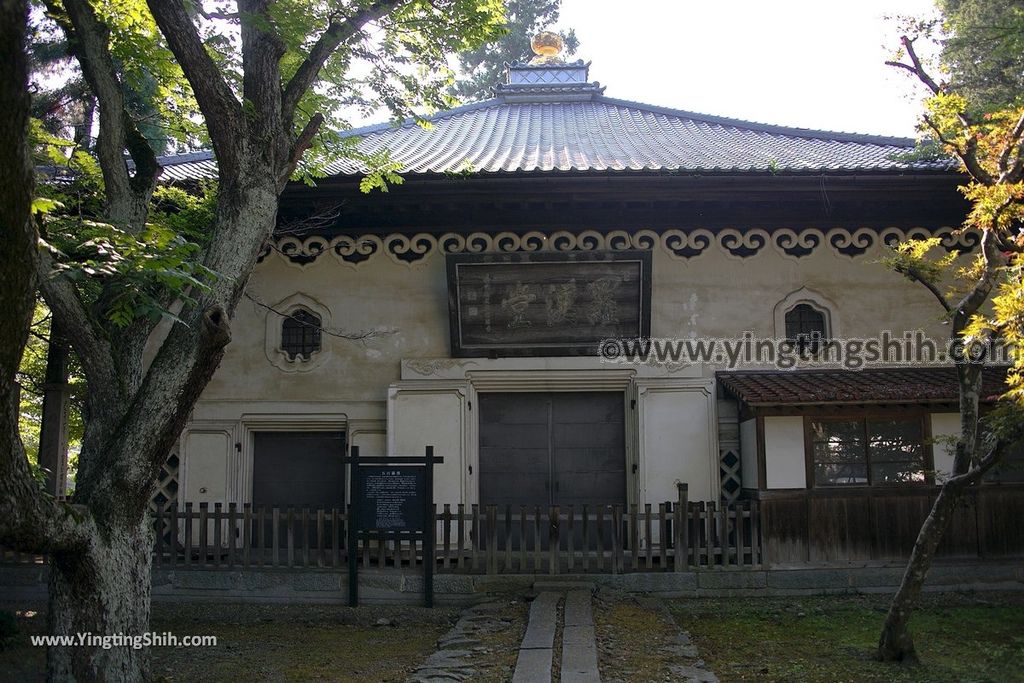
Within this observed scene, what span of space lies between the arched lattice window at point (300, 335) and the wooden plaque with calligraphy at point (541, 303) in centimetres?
196

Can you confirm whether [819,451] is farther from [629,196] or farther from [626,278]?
[629,196]

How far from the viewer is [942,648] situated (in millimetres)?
6715

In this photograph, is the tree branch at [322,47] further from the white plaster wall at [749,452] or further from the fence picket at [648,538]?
the white plaster wall at [749,452]

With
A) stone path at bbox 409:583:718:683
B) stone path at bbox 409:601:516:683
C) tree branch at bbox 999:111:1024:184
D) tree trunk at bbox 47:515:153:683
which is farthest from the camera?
tree branch at bbox 999:111:1024:184

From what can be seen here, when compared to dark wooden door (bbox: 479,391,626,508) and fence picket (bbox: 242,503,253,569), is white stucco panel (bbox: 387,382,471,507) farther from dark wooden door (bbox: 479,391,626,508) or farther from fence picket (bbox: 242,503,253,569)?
fence picket (bbox: 242,503,253,569)

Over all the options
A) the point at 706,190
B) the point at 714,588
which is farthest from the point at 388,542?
the point at 706,190

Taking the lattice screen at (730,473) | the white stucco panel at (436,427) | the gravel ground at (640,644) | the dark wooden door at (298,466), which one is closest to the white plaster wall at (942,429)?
the lattice screen at (730,473)

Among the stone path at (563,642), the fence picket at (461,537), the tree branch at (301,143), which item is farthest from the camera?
the fence picket at (461,537)

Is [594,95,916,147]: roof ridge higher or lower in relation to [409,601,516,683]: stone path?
higher

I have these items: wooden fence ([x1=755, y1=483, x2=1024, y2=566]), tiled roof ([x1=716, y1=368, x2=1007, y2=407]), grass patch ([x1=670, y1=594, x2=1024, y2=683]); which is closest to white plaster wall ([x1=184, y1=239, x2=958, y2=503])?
tiled roof ([x1=716, y1=368, x2=1007, y2=407])

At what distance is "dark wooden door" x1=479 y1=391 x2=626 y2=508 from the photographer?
33.4 feet

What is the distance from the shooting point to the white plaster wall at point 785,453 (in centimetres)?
879

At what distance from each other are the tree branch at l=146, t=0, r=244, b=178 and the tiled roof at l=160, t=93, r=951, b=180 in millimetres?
3605

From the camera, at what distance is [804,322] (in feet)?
33.8
